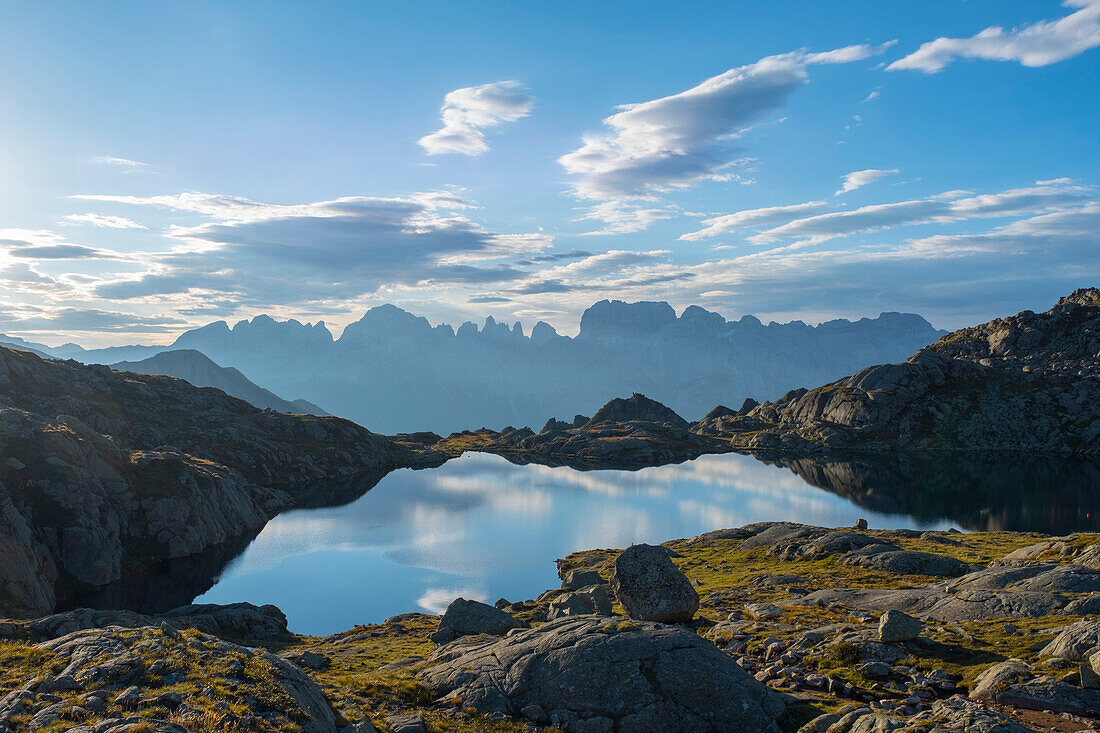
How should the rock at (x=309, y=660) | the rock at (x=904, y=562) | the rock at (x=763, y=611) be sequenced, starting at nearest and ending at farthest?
the rock at (x=309, y=660), the rock at (x=763, y=611), the rock at (x=904, y=562)

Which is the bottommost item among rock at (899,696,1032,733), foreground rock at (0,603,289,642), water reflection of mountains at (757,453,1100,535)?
water reflection of mountains at (757,453,1100,535)

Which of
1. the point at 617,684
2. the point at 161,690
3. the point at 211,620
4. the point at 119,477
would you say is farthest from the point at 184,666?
the point at 119,477

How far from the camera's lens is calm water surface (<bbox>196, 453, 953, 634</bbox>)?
255ft

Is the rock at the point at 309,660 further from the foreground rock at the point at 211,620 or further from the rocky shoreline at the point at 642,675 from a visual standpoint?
the foreground rock at the point at 211,620

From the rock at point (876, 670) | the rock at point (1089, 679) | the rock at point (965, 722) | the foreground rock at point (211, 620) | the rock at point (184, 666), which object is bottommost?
the foreground rock at point (211, 620)

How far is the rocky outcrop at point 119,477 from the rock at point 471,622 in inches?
1786

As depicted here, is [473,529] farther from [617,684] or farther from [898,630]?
[617,684]

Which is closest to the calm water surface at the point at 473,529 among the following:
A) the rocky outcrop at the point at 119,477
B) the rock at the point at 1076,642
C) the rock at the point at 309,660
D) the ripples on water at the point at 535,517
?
the ripples on water at the point at 535,517

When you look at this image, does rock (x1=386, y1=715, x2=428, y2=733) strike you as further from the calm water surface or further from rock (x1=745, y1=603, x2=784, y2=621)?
the calm water surface

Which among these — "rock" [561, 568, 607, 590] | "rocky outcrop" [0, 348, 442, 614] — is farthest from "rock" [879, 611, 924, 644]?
"rocky outcrop" [0, 348, 442, 614]

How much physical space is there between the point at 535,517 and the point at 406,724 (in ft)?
343

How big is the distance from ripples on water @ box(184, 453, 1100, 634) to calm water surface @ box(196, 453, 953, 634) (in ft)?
1.07

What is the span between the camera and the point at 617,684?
24781 millimetres

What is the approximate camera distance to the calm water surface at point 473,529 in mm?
77812
